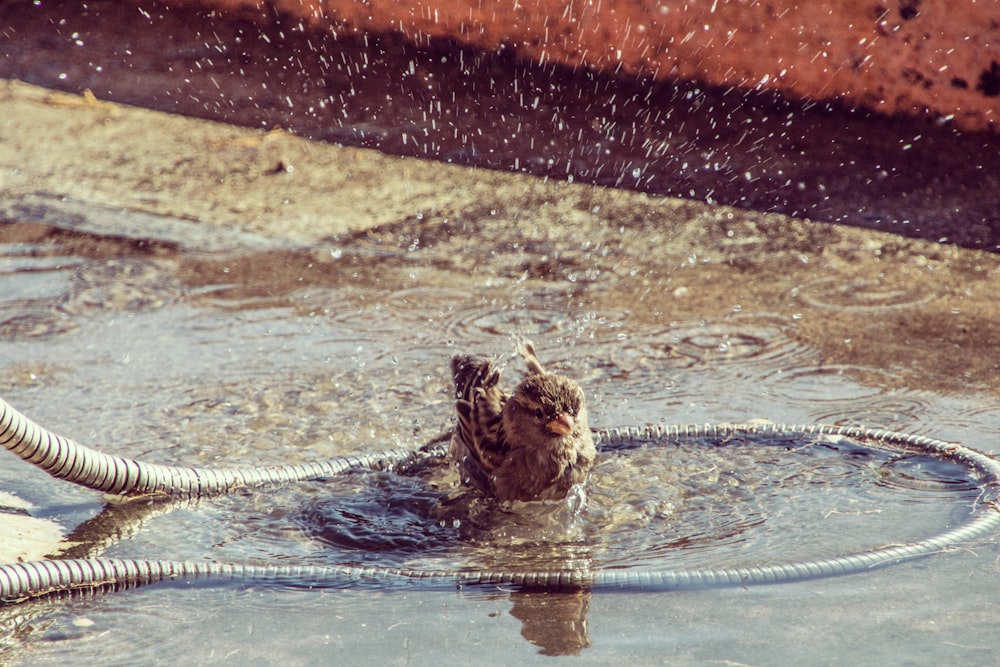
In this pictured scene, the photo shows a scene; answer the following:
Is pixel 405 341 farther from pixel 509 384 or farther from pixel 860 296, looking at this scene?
pixel 860 296

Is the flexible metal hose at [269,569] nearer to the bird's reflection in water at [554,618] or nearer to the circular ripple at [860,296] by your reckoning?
the bird's reflection in water at [554,618]

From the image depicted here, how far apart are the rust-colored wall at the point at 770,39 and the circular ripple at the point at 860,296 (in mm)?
1980

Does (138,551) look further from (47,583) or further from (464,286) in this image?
(464,286)

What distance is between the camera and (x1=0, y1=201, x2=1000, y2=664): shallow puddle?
325 centimetres

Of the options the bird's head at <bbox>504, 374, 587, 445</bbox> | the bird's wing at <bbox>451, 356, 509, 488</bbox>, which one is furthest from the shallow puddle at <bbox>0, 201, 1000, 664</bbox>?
the bird's head at <bbox>504, 374, 587, 445</bbox>

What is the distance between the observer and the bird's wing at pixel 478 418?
437 centimetres

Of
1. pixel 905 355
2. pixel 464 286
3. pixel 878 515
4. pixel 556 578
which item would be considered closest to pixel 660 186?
pixel 464 286

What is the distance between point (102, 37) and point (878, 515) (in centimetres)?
736

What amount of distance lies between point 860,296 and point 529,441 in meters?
2.53

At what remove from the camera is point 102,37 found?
9398mm

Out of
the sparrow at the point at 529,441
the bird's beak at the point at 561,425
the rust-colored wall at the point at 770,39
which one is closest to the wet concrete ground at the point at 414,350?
the sparrow at the point at 529,441

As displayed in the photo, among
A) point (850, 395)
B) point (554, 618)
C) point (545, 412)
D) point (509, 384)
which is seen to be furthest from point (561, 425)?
point (850, 395)

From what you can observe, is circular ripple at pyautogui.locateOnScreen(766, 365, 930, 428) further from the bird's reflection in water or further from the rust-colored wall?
the rust-colored wall

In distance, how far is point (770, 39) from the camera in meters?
8.02
